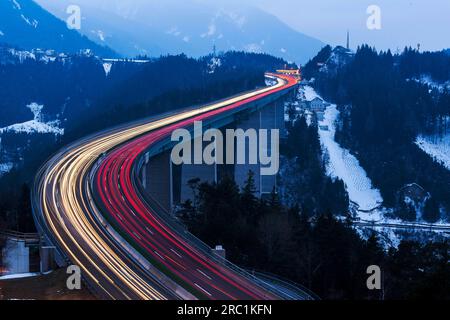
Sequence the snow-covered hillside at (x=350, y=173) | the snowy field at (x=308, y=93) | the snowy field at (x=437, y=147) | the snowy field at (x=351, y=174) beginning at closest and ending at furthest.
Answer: the snow-covered hillside at (x=350, y=173) < the snowy field at (x=351, y=174) < the snowy field at (x=437, y=147) < the snowy field at (x=308, y=93)

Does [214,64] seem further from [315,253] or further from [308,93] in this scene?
[315,253]

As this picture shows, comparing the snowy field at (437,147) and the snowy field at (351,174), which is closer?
the snowy field at (351,174)

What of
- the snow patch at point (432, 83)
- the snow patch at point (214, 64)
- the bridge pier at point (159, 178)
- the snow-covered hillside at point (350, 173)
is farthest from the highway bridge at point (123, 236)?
the snow patch at point (214, 64)

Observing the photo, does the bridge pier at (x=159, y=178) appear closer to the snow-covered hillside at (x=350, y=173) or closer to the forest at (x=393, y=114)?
A: the snow-covered hillside at (x=350, y=173)

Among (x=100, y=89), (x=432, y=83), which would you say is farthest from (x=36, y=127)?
(x=432, y=83)

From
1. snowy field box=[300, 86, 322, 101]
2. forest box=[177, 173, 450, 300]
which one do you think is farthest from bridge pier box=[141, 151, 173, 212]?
snowy field box=[300, 86, 322, 101]

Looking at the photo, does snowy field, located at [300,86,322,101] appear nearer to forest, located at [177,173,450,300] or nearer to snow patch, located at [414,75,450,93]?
snow patch, located at [414,75,450,93]
